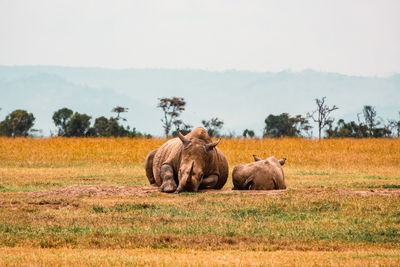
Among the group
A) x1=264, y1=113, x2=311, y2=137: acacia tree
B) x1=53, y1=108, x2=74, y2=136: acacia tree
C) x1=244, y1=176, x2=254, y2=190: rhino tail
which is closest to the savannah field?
x1=244, y1=176, x2=254, y2=190: rhino tail

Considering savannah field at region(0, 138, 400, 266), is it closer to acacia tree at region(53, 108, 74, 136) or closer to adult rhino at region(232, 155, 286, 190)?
adult rhino at region(232, 155, 286, 190)

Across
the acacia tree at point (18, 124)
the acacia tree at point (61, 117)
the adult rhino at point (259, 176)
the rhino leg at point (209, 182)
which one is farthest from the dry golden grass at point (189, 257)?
the acacia tree at point (61, 117)

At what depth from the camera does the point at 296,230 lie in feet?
40.4

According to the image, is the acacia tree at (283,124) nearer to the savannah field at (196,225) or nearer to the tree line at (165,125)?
the tree line at (165,125)

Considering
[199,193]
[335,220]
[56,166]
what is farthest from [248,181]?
[56,166]

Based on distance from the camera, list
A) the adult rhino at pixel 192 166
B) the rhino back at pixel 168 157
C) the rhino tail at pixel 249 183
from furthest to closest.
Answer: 1. the rhino back at pixel 168 157
2. the rhino tail at pixel 249 183
3. the adult rhino at pixel 192 166

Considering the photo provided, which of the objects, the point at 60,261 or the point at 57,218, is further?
the point at 57,218

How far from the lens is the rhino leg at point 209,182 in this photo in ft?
63.7

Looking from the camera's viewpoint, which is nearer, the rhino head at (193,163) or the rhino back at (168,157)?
the rhino head at (193,163)

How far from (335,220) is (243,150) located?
23.6 meters

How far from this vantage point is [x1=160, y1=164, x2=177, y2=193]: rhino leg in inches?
744

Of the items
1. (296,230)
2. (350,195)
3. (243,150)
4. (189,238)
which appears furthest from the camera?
(243,150)

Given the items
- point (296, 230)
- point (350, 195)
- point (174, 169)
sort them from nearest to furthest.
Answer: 1. point (296, 230)
2. point (350, 195)
3. point (174, 169)

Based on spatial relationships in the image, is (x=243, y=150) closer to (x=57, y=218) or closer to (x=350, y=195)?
(x=350, y=195)
